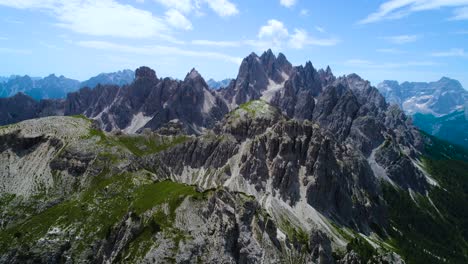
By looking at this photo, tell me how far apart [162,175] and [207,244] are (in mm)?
78163

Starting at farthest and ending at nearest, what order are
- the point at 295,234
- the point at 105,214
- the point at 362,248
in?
the point at 362,248 → the point at 295,234 → the point at 105,214

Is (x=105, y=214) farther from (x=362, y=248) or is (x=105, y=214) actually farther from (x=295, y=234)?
(x=362, y=248)

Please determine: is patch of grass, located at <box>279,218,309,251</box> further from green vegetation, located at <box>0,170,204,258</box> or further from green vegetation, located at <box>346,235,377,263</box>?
green vegetation, located at <box>0,170,204,258</box>

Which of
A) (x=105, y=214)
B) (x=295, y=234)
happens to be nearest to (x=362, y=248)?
(x=295, y=234)

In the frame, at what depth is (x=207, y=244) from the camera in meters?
119

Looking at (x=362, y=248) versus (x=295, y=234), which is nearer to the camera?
(x=295, y=234)

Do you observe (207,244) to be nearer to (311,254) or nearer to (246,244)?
(246,244)

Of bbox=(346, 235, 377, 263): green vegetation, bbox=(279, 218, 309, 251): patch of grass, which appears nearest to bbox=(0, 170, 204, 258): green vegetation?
bbox=(279, 218, 309, 251): patch of grass

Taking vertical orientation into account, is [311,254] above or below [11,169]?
below

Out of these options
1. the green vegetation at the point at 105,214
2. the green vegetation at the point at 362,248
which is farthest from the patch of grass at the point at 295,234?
the green vegetation at the point at 105,214

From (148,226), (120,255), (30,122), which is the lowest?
(120,255)

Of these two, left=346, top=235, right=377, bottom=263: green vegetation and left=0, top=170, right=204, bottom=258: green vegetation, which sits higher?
left=0, top=170, right=204, bottom=258: green vegetation

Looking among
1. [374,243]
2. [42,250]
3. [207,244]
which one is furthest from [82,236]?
[374,243]

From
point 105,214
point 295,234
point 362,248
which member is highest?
point 105,214
